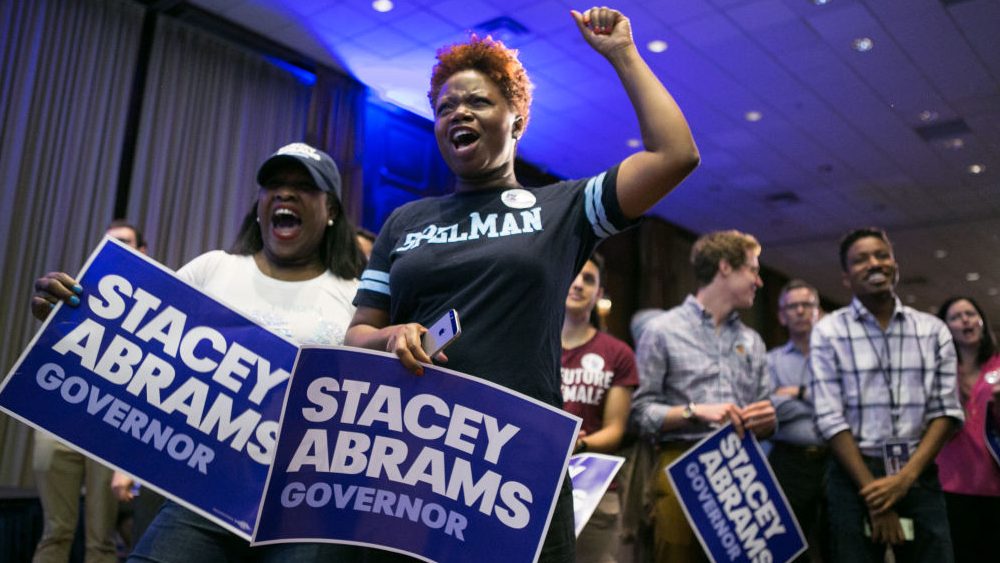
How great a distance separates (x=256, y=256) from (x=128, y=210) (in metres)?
4.42

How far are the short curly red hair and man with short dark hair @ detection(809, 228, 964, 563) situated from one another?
1.77 m

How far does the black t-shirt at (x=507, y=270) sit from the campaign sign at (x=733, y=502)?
4.25 ft

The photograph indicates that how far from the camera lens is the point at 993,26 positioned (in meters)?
5.60

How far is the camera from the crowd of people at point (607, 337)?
3.99 feet

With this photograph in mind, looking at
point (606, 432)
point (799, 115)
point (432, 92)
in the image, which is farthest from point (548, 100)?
point (432, 92)

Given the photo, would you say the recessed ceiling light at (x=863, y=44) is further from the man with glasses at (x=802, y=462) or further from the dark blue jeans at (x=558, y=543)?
the dark blue jeans at (x=558, y=543)

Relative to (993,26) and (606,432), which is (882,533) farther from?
(993,26)

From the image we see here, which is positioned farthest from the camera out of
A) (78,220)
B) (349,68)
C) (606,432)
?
(349,68)

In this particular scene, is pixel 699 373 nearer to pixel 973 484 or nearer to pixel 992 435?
pixel 992 435

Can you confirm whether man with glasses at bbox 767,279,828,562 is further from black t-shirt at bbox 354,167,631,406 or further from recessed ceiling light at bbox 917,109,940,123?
recessed ceiling light at bbox 917,109,940,123

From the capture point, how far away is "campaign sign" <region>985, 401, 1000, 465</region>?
3.13 meters

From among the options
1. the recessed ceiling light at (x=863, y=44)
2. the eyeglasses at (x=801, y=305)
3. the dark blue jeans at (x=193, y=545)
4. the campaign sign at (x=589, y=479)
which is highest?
the recessed ceiling light at (x=863, y=44)

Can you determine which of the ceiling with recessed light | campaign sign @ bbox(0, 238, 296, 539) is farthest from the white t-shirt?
the ceiling with recessed light

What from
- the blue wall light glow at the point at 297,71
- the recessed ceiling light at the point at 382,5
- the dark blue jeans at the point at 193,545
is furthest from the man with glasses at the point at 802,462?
the blue wall light glow at the point at 297,71
